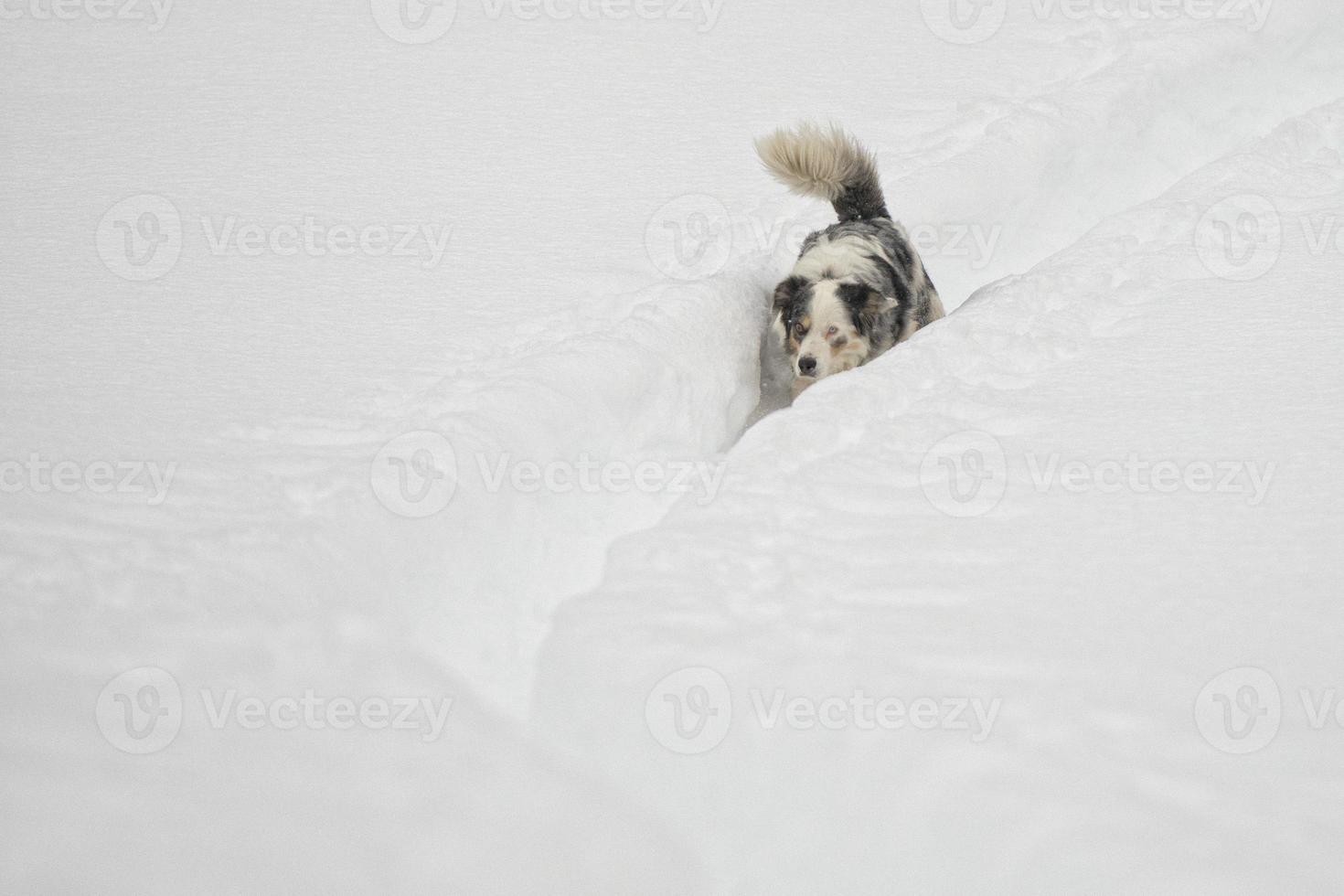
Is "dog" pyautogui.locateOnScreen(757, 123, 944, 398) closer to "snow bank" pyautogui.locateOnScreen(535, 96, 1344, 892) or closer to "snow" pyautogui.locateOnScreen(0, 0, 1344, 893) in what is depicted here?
"snow" pyautogui.locateOnScreen(0, 0, 1344, 893)

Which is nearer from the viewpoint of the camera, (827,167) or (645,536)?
(645,536)

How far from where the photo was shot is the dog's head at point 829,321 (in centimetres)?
397

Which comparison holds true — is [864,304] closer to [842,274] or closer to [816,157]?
[842,274]

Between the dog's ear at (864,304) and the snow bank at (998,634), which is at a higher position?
the dog's ear at (864,304)

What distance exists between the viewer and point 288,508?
2520 mm

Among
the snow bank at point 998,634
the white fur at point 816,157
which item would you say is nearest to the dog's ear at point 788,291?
the white fur at point 816,157

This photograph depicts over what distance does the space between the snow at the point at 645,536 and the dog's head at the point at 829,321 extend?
0.20 metres

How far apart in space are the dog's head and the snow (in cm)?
20

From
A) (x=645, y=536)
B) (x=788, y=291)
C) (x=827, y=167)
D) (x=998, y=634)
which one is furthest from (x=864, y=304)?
(x=998, y=634)

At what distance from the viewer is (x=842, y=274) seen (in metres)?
4.18

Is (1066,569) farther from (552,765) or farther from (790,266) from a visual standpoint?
(790,266)

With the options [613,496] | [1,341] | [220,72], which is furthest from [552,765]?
[220,72]

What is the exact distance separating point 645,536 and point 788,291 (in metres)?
1.83

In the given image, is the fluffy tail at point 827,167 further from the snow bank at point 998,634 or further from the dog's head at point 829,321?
the snow bank at point 998,634
